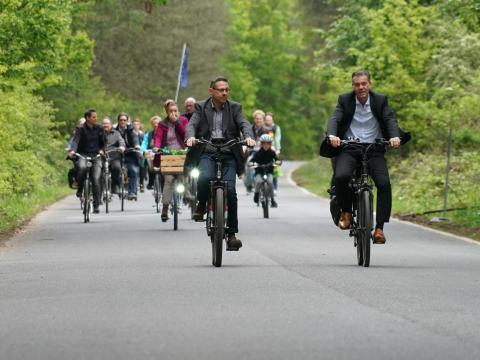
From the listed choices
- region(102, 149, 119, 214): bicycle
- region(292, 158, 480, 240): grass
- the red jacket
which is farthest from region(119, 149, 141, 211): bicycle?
the red jacket

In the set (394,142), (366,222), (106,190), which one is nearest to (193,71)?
(106,190)

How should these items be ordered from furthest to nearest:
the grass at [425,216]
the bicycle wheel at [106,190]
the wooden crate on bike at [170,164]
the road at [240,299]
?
the bicycle wheel at [106,190]
the wooden crate on bike at [170,164]
the grass at [425,216]
the road at [240,299]

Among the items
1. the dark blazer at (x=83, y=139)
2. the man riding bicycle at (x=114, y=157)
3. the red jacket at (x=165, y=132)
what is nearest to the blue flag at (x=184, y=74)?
the man riding bicycle at (x=114, y=157)

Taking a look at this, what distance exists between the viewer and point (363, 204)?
14703 mm

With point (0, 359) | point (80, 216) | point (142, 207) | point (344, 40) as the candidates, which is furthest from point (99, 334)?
point (344, 40)

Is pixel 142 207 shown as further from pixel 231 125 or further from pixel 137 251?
pixel 231 125

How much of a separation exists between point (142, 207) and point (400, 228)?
9.38m

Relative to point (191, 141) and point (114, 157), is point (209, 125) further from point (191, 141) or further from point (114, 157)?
point (114, 157)

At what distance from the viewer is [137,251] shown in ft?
57.5

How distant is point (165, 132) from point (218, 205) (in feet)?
28.4

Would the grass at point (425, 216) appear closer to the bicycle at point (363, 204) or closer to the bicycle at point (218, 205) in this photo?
the bicycle at point (363, 204)

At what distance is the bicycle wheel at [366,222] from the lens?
47.8ft

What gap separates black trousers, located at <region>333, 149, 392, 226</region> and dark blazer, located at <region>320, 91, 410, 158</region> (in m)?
0.16

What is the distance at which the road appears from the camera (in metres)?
8.68
